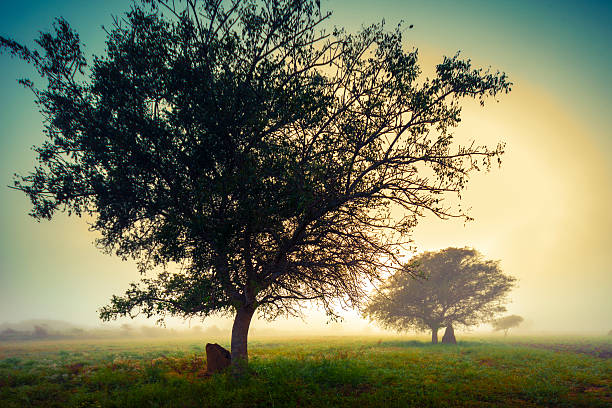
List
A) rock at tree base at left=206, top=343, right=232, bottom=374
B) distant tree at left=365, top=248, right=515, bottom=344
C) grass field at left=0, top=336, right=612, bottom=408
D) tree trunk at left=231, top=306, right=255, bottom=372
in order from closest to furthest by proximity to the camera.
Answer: grass field at left=0, top=336, right=612, bottom=408
rock at tree base at left=206, top=343, right=232, bottom=374
tree trunk at left=231, top=306, right=255, bottom=372
distant tree at left=365, top=248, right=515, bottom=344

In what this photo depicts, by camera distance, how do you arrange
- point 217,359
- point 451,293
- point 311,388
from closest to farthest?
point 311,388 < point 217,359 < point 451,293

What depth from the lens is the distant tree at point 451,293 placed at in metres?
36.8

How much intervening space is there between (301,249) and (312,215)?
3101 mm

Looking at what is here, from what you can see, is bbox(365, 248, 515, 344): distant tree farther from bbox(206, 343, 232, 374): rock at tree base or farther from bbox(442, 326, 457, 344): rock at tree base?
bbox(206, 343, 232, 374): rock at tree base

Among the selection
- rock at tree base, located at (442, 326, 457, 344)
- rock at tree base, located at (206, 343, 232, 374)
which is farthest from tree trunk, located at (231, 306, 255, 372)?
rock at tree base, located at (442, 326, 457, 344)

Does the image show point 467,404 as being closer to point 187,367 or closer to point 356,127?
point 356,127

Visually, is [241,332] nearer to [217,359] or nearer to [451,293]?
[217,359]

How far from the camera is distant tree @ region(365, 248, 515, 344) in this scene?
36781 mm

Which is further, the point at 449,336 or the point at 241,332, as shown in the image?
the point at 449,336

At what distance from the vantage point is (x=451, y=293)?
36906 mm

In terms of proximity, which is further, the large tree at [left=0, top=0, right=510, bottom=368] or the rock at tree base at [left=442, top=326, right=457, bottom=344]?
the rock at tree base at [left=442, top=326, right=457, bottom=344]

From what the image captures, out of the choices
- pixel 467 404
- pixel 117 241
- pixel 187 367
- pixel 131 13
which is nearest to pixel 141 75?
pixel 131 13

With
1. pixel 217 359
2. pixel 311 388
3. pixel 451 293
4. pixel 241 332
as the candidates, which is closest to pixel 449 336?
pixel 451 293

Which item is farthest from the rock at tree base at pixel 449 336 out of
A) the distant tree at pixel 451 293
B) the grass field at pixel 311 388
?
the grass field at pixel 311 388
